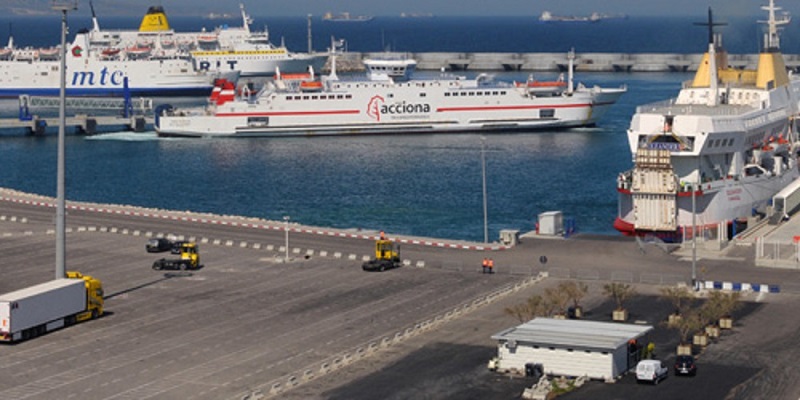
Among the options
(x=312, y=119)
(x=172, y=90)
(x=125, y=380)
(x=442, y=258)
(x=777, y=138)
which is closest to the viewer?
(x=125, y=380)

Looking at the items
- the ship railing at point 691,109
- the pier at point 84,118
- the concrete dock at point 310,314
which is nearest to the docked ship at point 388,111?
the pier at point 84,118

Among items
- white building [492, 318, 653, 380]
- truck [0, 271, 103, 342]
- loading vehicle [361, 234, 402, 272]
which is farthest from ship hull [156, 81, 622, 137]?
white building [492, 318, 653, 380]

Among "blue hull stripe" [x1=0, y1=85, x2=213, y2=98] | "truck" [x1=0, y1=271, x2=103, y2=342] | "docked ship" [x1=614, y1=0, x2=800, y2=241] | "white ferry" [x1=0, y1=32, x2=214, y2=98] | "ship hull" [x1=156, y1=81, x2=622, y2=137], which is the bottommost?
"truck" [x1=0, y1=271, x2=103, y2=342]

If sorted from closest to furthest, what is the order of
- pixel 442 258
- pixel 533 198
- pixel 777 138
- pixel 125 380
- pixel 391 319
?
pixel 125 380, pixel 391 319, pixel 442 258, pixel 777 138, pixel 533 198

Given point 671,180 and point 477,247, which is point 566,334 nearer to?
point 477,247

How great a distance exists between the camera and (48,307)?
166ft

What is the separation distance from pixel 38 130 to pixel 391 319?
9648cm

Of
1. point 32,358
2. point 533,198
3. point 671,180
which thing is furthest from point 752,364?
point 533,198

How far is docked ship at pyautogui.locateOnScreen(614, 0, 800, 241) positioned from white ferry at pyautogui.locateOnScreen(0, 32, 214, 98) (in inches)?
4181

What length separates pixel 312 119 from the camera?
138 meters

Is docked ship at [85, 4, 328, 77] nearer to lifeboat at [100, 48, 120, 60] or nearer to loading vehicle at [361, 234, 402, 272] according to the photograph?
lifeboat at [100, 48, 120, 60]

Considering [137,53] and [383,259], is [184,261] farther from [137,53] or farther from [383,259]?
[137,53]

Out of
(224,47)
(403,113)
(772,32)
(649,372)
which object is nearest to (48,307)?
(649,372)

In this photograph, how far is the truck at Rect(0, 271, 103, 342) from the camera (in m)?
49.2
